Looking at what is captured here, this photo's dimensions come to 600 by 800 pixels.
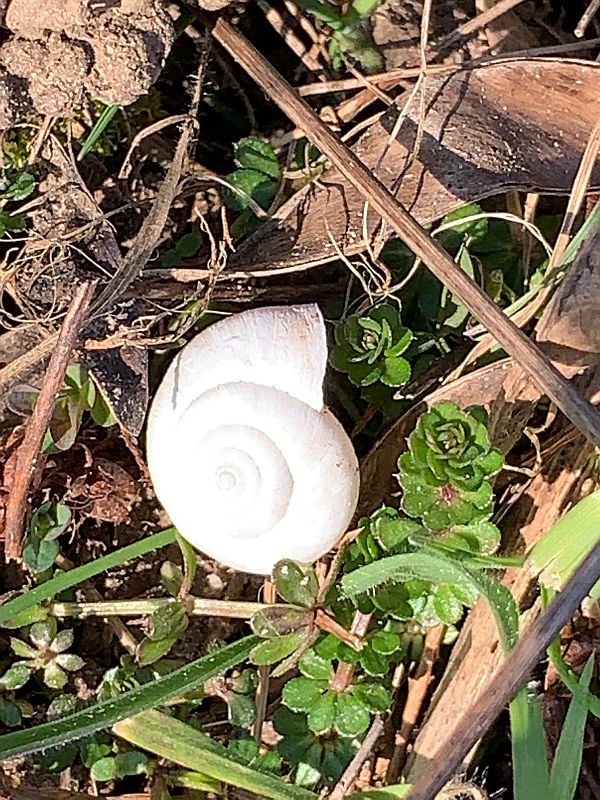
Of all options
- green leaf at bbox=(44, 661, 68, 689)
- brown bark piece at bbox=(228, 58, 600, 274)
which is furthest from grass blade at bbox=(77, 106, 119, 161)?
green leaf at bbox=(44, 661, 68, 689)

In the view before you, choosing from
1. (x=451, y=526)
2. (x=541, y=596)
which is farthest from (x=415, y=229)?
(x=541, y=596)

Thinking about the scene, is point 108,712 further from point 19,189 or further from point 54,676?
point 19,189

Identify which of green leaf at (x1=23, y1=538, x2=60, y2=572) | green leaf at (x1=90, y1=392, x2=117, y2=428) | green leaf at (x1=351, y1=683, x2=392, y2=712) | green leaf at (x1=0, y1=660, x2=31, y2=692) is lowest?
green leaf at (x1=0, y1=660, x2=31, y2=692)

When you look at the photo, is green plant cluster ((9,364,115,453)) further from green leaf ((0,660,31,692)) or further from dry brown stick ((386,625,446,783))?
dry brown stick ((386,625,446,783))

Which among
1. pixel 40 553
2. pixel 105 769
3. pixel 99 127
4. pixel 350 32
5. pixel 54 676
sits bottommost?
pixel 105 769

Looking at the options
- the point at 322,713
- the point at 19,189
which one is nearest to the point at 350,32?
the point at 19,189
